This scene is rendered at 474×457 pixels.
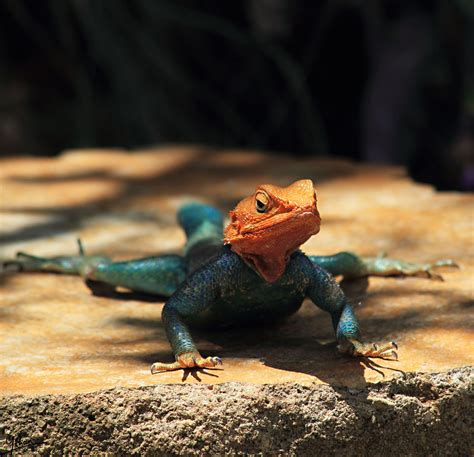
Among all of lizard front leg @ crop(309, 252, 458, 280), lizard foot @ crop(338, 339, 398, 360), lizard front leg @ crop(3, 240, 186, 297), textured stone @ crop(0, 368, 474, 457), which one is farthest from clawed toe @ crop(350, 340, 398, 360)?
lizard front leg @ crop(3, 240, 186, 297)

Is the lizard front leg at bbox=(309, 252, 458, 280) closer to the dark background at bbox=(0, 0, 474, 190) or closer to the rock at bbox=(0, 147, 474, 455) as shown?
the rock at bbox=(0, 147, 474, 455)

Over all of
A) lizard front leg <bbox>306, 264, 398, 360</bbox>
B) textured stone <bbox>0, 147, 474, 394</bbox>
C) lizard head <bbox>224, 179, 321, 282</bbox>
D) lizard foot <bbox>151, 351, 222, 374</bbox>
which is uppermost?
lizard head <bbox>224, 179, 321, 282</bbox>

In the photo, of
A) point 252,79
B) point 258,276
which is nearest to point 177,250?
point 258,276

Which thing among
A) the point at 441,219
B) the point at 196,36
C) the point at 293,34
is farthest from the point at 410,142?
the point at 441,219

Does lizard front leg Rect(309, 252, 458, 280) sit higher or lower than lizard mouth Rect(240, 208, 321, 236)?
lower

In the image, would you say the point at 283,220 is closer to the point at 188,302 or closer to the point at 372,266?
the point at 188,302

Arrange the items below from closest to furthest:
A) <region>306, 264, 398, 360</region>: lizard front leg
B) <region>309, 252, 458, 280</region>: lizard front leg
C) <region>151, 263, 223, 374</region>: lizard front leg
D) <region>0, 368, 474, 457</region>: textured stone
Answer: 1. <region>0, 368, 474, 457</region>: textured stone
2. <region>306, 264, 398, 360</region>: lizard front leg
3. <region>151, 263, 223, 374</region>: lizard front leg
4. <region>309, 252, 458, 280</region>: lizard front leg

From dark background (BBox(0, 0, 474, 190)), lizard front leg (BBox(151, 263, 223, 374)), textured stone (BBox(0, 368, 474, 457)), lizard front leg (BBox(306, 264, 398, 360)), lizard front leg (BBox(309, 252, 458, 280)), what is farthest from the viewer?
dark background (BBox(0, 0, 474, 190))

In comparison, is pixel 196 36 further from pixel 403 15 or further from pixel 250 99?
pixel 403 15
